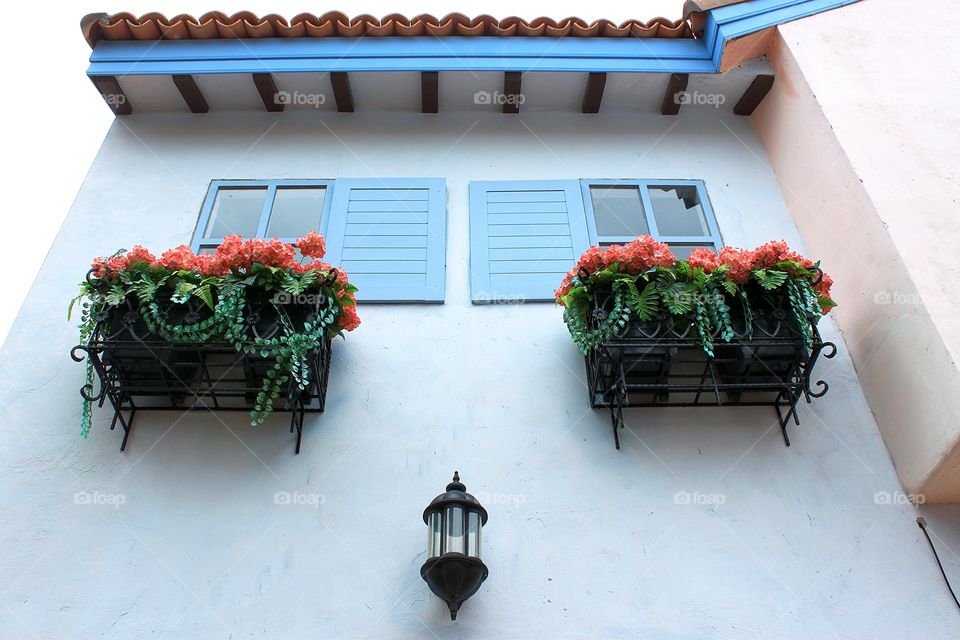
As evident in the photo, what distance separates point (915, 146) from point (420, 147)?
11.3 ft

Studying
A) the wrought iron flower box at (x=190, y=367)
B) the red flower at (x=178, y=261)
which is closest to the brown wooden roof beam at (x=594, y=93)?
the wrought iron flower box at (x=190, y=367)

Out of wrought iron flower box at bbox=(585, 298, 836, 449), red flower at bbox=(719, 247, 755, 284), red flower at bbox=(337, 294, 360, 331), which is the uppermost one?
red flower at bbox=(719, 247, 755, 284)

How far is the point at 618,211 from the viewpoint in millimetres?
5910

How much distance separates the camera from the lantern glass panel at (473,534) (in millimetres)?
3727

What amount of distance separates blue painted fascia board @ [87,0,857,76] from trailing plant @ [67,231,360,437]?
2.33m

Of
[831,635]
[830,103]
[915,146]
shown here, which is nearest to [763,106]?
[830,103]

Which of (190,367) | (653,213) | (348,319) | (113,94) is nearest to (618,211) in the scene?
(653,213)

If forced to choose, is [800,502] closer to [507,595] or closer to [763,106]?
[507,595]

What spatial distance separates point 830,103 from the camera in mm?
5590

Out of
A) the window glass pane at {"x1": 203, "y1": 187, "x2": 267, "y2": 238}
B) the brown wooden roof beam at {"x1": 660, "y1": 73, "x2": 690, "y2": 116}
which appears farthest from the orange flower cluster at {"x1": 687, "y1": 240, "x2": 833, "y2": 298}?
the window glass pane at {"x1": 203, "y1": 187, "x2": 267, "y2": 238}

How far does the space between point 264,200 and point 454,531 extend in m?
3.17

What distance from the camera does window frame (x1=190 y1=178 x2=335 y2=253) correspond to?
559 centimetres

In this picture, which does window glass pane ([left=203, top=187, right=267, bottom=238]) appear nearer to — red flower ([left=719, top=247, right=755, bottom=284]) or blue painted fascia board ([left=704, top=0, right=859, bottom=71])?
red flower ([left=719, top=247, right=755, bottom=284])

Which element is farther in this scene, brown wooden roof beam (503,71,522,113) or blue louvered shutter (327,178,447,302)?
brown wooden roof beam (503,71,522,113)
